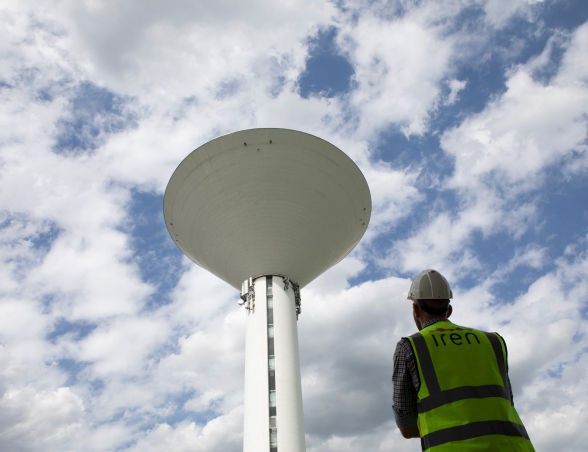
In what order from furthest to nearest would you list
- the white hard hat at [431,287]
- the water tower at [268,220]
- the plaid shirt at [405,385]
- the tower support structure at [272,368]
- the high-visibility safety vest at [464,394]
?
the water tower at [268,220] < the tower support structure at [272,368] < the white hard hat at [431,287] < the plaid shirt at [405,385] < the high-visibility safety vest at [464,394]

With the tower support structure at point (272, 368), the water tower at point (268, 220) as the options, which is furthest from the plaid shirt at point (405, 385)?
the water tower at point (268, 220)

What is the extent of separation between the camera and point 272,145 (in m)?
16.5

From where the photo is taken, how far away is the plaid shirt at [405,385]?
2887 millimetres

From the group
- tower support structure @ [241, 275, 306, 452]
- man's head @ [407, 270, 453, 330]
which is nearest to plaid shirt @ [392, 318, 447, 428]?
man's head @ [407, 270, 453, 330]

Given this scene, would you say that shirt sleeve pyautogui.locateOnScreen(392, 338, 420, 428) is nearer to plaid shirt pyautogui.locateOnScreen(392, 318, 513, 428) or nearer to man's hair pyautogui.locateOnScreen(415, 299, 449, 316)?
plaid shirt pyautogui.locateOnScreen(392, 318, 513, 428)

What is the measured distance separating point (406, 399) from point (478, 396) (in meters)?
0.41

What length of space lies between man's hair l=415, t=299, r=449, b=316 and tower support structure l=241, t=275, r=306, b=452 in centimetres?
1263

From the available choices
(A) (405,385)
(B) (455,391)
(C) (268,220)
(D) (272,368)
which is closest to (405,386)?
(A) (405,385)

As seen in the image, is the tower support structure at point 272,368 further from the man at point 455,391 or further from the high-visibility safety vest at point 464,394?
the high-visibility safety vest at point 464,394

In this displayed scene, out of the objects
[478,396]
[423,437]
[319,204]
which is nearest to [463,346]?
[478,396]

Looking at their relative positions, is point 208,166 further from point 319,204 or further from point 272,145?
point 319,204

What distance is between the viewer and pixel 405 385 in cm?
290

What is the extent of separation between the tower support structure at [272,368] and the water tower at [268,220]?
0.03 m

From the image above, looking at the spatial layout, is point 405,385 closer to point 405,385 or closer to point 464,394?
point 405,385
